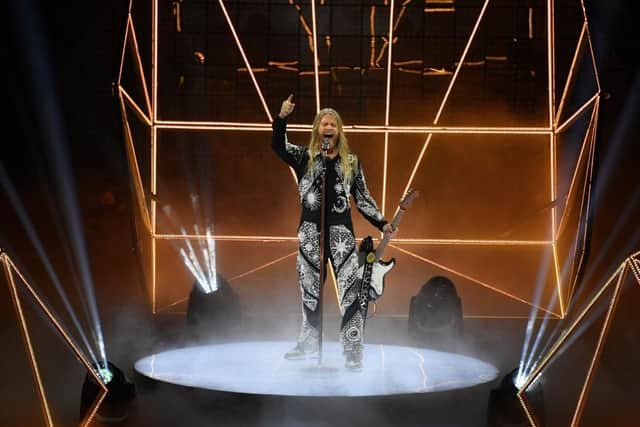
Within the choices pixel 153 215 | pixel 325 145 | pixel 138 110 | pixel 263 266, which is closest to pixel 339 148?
pixel 325 145

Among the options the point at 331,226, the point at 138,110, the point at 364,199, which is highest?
the point at 138,110

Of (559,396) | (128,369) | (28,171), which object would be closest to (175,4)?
(28,171)

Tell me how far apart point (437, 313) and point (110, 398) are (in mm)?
2158

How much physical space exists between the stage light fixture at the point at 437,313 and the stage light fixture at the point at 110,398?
80.1 inches

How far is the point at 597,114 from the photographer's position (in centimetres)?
458

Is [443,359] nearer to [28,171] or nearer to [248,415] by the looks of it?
[248,415]

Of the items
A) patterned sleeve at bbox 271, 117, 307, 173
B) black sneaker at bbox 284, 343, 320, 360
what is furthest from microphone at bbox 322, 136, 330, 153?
black sneaker at bbox 284, 343, 320, 360

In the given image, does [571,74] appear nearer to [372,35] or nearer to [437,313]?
[437,313]

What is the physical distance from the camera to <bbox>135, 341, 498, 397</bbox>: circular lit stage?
3342 mm

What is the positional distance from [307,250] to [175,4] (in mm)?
3348

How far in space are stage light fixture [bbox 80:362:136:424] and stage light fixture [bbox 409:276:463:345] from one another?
2.03 meters

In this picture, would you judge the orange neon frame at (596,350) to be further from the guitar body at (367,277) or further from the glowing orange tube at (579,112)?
the glowing orange tube at (579,112)

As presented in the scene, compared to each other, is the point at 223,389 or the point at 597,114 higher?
the point at 597,114

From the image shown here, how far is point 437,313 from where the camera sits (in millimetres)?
5082
